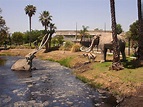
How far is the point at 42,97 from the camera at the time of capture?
16516mm

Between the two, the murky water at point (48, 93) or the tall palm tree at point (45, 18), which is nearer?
the murky water at point (48, 93)

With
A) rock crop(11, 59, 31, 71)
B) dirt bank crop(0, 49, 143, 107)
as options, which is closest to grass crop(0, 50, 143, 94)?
dirt bank crop(0, 49, 143, 107)

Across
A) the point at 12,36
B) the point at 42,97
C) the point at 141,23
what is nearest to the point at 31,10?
the point at 12,36

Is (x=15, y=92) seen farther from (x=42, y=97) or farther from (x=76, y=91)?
(x=76, y=91)

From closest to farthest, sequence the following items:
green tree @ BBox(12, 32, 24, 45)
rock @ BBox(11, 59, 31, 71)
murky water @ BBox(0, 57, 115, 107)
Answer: murky water @ BBox(0, 57, 115, 107)
rock @ BBox(11, 59, 31, 71)
green tree @ BBox(12, 32, 24, 45)

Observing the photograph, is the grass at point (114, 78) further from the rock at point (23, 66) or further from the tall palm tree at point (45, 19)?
the tall palm tree at point (45, 19)

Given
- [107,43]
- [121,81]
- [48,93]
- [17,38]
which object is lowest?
[48,93]

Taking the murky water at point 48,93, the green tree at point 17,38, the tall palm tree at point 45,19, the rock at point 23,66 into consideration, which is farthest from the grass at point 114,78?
the green tree at point 17,38

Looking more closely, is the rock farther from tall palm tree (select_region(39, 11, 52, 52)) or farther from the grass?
tall palm tree (select_region(39, 11, 52, 52))

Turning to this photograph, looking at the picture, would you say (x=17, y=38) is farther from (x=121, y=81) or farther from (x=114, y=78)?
(x=121, y=81)

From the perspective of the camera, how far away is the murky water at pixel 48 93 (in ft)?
49.3

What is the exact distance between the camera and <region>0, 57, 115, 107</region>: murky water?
591 inches

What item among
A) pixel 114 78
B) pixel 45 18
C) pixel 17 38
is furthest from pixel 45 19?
pixel 114 78

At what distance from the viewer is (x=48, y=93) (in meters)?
17.7
